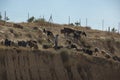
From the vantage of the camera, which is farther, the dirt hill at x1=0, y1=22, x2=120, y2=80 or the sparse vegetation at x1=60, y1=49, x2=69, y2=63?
the sparse vegetation at x1=60, y1=49, x2=69, y2=63

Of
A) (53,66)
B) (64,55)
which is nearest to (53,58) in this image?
(53,66)

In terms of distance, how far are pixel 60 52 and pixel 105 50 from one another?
17.7 meters

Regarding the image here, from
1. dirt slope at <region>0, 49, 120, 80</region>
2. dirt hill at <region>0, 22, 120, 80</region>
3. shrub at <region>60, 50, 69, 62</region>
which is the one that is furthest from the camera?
shrub at <region>60, 50, 69, 62</region>

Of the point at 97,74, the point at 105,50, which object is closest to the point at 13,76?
the point at 97,74

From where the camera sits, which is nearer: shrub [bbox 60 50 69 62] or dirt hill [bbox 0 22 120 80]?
dirt hill [bbox 0 22 120 80]

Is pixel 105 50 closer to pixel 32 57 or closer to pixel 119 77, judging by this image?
pixel 119 77

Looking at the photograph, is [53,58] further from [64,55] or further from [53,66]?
[64,55]

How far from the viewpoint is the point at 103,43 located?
265 ft

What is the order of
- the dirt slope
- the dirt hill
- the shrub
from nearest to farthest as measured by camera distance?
1. the dirt slope
2. the dirt hill
3. the shrub

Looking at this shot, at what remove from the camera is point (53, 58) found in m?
60.1

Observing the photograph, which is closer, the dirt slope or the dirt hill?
the dirt slope

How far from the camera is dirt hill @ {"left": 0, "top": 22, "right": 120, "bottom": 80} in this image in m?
54.6

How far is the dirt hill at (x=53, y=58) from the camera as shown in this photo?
54594 mm

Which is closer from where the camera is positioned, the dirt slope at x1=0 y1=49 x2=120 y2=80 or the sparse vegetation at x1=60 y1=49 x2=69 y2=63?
the dirt slope at x1=0 y1=49 x2=120 y2=80
